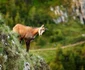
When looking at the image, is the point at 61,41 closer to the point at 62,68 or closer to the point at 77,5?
the point at 62,68

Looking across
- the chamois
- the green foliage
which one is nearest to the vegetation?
the green foliage

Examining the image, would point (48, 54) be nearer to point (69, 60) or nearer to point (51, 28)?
point (69, 60)

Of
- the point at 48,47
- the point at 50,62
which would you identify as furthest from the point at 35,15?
the point at 50,62

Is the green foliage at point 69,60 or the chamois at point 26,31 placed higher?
Result: the chamois at point 26,31

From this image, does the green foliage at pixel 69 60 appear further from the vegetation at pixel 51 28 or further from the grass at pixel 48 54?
the grass at pixel 48 54

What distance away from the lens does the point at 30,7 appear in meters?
160

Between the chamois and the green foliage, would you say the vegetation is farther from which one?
the chamois

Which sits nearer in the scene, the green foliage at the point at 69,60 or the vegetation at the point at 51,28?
the green foliage at the point at 69,60

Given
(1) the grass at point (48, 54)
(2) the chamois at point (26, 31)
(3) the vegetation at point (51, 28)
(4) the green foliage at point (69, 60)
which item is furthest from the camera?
(1) the grass at point (48, 54)

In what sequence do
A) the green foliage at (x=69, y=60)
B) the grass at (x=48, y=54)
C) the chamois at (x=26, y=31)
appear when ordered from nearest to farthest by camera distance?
1. the chamois at (x=26, y=31)
2. the green foliage at (x=69, y=60)
3. the grass at (x=48, y=54)

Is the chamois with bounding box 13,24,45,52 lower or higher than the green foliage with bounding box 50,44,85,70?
higher

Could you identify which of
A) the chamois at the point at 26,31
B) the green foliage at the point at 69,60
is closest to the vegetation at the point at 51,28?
the green foliage at the point at 69,60

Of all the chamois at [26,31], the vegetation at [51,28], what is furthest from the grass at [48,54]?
the chamois at [26,31]

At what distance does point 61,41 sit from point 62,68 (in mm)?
25977
